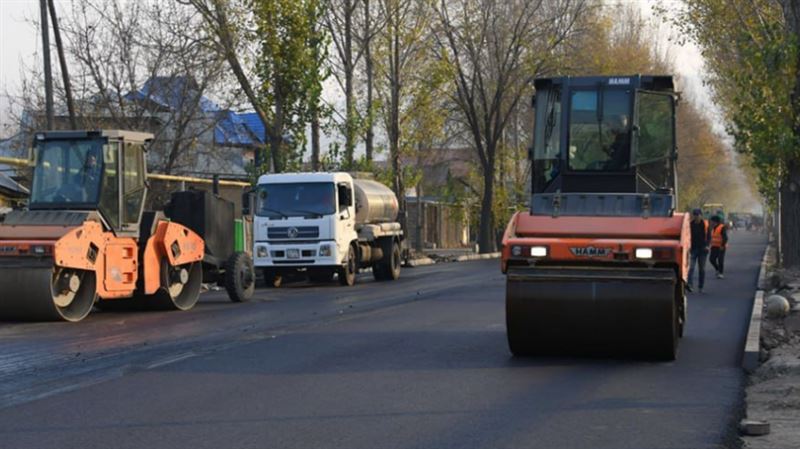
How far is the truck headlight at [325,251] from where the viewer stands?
1093 inches

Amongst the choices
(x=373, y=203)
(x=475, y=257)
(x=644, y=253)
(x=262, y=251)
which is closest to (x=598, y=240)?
(x=644, y=253)

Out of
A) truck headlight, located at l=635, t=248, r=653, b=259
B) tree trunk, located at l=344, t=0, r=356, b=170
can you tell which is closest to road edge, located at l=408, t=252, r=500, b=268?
tree trunk, located at l=344, t=0, r=356, b=170

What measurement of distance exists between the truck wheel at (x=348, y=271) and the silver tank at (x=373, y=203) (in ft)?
3.77

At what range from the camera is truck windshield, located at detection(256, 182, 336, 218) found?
2792 centimetres

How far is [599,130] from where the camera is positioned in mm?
16062

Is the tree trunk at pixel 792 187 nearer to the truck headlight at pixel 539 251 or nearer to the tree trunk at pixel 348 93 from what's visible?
the tree trunk at pixel 348 93

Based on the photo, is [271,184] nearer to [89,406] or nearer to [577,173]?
[577,173]

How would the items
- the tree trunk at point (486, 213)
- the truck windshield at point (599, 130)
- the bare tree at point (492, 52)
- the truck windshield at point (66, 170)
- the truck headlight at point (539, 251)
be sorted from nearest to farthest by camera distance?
the truck headlight at point (539, 251) → the truck windshield at point (599, 130) → the truck windshield at point (66, 170) → the bare tree at point (492, 52) → the tree trunk at point (486, 213)

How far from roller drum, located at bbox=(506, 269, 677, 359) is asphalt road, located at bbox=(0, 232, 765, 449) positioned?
0.99 ft

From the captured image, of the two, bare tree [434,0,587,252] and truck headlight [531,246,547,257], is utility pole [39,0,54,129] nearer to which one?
truck headlight [531,246,547,257]

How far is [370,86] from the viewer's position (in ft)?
155

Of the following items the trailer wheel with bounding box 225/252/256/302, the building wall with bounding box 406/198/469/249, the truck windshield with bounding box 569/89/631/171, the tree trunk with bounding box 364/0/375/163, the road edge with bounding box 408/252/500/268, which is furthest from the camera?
the building wall with bounding box 406/198/469/249

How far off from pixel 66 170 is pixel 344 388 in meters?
10.0

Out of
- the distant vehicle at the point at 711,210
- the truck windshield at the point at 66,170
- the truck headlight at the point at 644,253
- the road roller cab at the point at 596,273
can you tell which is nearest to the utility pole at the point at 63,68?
the truck windshield at the point at 66,170
